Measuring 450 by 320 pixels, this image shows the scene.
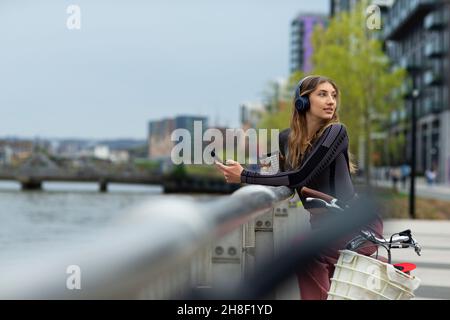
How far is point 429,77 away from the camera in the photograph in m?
57.9

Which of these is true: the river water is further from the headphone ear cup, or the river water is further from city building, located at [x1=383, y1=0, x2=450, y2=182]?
the headphone ear cup

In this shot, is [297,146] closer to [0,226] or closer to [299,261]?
[299,261]

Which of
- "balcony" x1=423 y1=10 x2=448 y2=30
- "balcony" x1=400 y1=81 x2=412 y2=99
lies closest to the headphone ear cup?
"balcony" x1=400 y1=81 x2=412 y2=99

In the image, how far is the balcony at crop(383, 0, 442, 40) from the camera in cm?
5888

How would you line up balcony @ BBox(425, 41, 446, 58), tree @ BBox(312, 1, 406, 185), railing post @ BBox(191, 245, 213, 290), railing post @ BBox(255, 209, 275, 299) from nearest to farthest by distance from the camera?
railing post @ BBox(191, 245, 213, 290) → railing post @ BBox(255, 209, 275, 299) → tree @ BBox(312, 1, 406, 185) → balcony @ BBox(425, 41, 446, 58)

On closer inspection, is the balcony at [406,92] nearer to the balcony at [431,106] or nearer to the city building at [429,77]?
the city building at [429,77]

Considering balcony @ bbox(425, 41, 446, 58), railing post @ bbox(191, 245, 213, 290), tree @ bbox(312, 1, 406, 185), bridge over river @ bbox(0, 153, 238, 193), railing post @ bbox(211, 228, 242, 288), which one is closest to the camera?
railing post @ bbox(191, 245, 213, 290)

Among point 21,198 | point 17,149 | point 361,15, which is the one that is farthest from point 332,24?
point 17,149

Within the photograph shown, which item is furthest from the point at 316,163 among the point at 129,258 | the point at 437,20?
the point at 437,20

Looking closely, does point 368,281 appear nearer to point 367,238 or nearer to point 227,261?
point 367,238

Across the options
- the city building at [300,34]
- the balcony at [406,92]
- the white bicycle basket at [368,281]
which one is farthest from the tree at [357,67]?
the city building at [300,34]

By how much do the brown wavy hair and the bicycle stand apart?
13cm

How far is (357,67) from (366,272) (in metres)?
25.5

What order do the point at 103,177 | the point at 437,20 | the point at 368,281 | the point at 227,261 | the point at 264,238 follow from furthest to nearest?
the point at 103,177 < the point at 437,20 < the point at 264,238 < the point at 227,261 < the point at 368,281
